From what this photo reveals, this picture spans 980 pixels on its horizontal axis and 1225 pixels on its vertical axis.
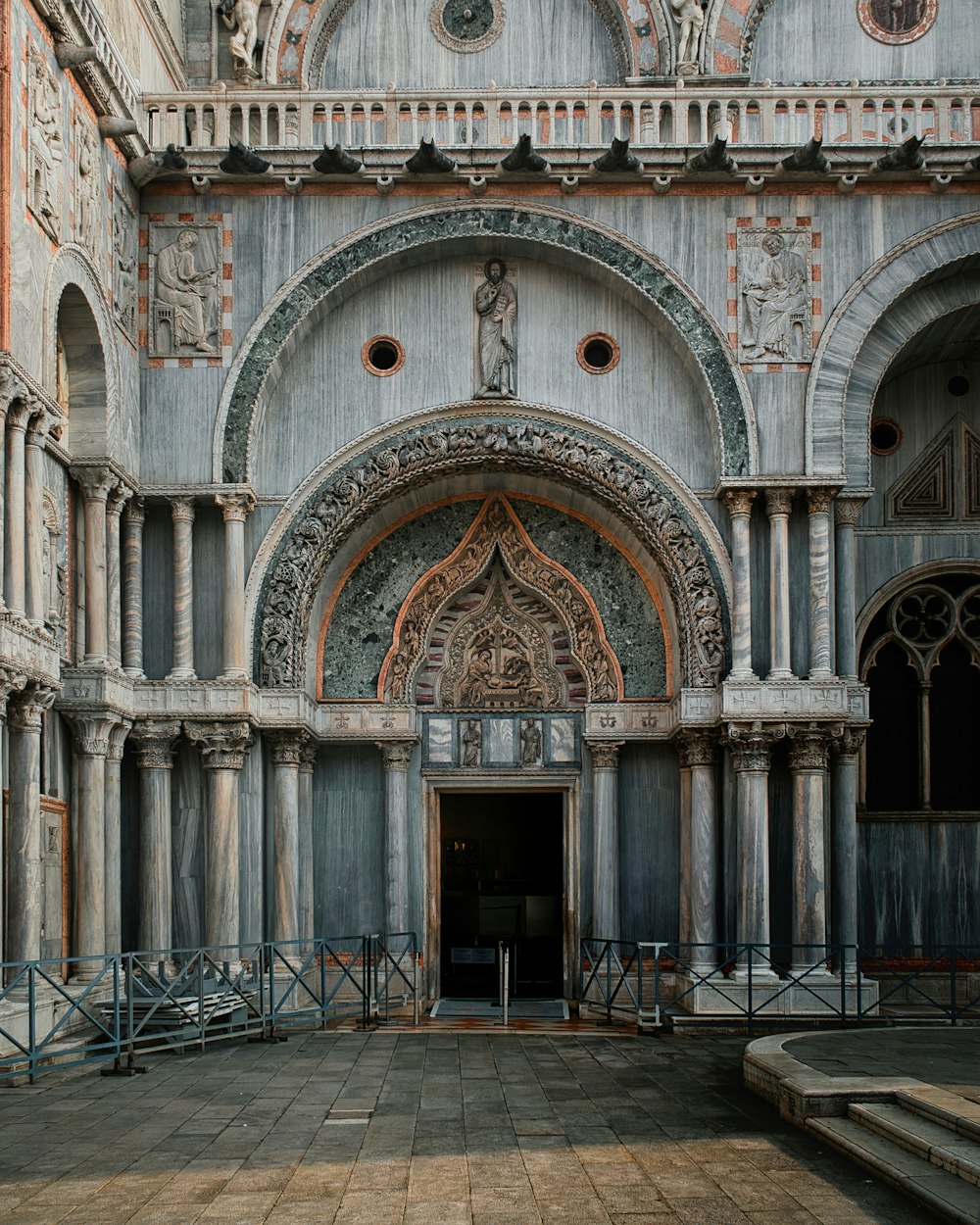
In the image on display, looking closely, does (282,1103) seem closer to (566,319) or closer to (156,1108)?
(156,1108)

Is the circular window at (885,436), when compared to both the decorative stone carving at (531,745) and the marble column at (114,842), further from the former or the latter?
the marble column at (114,842)

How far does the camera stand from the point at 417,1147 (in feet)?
34.9

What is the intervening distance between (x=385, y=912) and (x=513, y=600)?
4032mm

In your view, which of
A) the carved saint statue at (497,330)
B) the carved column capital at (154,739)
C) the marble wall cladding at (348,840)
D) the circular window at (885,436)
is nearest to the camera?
the carved column capital at (154,739)

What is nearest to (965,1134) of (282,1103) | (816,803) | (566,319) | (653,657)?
(282,1103)

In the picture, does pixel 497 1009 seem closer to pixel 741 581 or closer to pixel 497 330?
pixel 741 581

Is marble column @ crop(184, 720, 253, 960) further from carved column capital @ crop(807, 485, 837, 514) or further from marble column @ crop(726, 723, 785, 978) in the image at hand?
carved column capital @ crop(807, 485, 837, 514)

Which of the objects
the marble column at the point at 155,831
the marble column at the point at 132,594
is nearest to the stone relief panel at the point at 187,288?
the marble column at the point at 132,594

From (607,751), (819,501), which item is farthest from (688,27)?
(607,751)

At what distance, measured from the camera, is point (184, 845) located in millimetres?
18172

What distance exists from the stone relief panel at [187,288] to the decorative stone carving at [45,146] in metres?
2.89

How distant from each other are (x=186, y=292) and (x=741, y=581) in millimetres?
6911

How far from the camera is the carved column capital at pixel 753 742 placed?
17984 mm

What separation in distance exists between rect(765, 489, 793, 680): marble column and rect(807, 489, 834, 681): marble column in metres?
0.27
